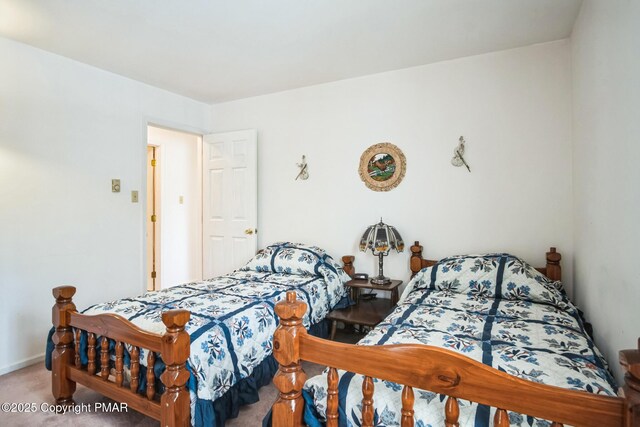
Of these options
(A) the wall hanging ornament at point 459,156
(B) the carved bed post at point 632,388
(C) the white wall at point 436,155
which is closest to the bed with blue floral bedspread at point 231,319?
(C) the white wall at point 436,155

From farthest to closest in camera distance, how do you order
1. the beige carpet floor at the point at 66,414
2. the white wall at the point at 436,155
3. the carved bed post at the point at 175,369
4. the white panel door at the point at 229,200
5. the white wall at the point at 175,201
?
the white wall at the point at 175,201
the white panel door at the point at 229,200
the white wall at the point at 436,155
the beige carpet floor at the point at 66,414
the carved bed post at the point at 175,369

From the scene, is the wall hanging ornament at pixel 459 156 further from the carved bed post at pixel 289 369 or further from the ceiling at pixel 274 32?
the carved bed post at pixel 289 369

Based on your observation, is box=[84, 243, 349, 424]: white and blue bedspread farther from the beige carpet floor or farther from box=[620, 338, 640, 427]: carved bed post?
box=[620, 338, 640, 427]: carved bed post

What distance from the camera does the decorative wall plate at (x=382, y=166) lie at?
3.07 m

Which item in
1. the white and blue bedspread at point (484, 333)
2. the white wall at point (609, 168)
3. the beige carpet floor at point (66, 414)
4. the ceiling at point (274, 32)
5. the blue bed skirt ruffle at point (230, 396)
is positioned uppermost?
the ceiling at point (274, 32)

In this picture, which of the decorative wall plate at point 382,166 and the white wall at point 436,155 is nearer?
the white wall at point 436,155

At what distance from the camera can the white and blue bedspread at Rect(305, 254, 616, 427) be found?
1.10 m

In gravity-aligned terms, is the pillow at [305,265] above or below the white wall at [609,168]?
below

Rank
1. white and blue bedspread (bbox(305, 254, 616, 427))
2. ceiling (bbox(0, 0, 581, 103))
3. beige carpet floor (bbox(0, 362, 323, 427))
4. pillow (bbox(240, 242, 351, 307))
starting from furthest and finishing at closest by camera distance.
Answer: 1. pillow (bbox(240, 242, 351, 307))
2. ceiling (bbox(0, 0, 581, 103))
3. beige carpet floor (bbox(0, 362, 323, 427))
4. white and blue bedspread (bbox(305, 254, 616, 427))

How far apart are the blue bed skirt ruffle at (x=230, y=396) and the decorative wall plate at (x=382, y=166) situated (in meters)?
1.77

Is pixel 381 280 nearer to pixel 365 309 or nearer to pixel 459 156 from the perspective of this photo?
pixel 365 309

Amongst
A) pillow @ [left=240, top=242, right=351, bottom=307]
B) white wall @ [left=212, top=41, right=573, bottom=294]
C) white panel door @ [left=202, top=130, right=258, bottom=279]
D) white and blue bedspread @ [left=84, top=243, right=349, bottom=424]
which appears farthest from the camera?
white panel door @ [left=202, top=130, right=258, bottom=279]

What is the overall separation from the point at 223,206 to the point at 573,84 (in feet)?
11.0

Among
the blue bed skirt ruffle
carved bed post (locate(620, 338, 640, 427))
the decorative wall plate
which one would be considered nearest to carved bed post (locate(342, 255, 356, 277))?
the decorative wall plate
